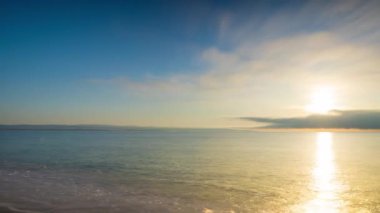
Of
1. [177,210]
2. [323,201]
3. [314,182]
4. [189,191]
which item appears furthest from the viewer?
[314,182]

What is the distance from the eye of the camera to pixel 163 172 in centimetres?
3133

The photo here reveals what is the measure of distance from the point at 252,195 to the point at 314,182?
31.8 ft

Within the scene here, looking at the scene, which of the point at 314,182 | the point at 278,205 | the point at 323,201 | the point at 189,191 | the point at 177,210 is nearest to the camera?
the point at 177,210

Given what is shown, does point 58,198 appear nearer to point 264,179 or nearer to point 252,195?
point 252,195

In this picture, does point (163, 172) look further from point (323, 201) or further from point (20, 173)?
point (323, 201)

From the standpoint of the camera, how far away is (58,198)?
19031 mm

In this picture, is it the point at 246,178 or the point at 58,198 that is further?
the point at 246,178

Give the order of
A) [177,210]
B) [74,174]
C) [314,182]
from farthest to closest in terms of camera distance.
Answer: [74,174], [314,182], [177,210]

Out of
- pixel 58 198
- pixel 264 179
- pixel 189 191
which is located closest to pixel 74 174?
pixel 58 198

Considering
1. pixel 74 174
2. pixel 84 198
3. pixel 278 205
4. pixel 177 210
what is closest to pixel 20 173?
pixel 74 174

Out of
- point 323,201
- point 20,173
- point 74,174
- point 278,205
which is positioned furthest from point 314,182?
point 20,173

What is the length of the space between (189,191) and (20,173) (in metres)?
18.2

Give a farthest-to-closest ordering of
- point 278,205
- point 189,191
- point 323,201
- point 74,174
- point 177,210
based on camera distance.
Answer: point 74,174
point 189,191
point 323,201
point 278,205
point 177,210

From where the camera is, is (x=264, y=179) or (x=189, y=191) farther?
(x=264, y=179)
